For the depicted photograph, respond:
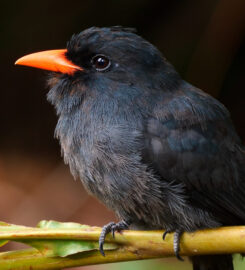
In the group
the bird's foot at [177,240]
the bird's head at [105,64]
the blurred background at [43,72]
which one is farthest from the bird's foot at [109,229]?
the blurred background at [43,72]

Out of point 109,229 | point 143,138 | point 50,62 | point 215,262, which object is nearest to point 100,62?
point 50,62

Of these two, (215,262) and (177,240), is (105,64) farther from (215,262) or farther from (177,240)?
(215,262)

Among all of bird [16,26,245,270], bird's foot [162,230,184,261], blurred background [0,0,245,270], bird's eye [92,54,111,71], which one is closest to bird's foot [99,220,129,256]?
bird [16,26,245,270]

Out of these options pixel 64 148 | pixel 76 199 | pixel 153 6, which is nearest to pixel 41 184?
pixel 76 199

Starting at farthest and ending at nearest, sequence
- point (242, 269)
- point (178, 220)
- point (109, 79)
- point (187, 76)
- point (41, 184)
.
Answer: point (41, 184)
point (187, 76)
point (242, 269)
point (109, 79)
point (178, 220)

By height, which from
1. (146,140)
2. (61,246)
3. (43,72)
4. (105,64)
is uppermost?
(43,72)

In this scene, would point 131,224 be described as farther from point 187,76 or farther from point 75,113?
point 187,76

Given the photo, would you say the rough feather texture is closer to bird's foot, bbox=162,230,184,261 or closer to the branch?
bird's foot, bbox=162,230,184,261
